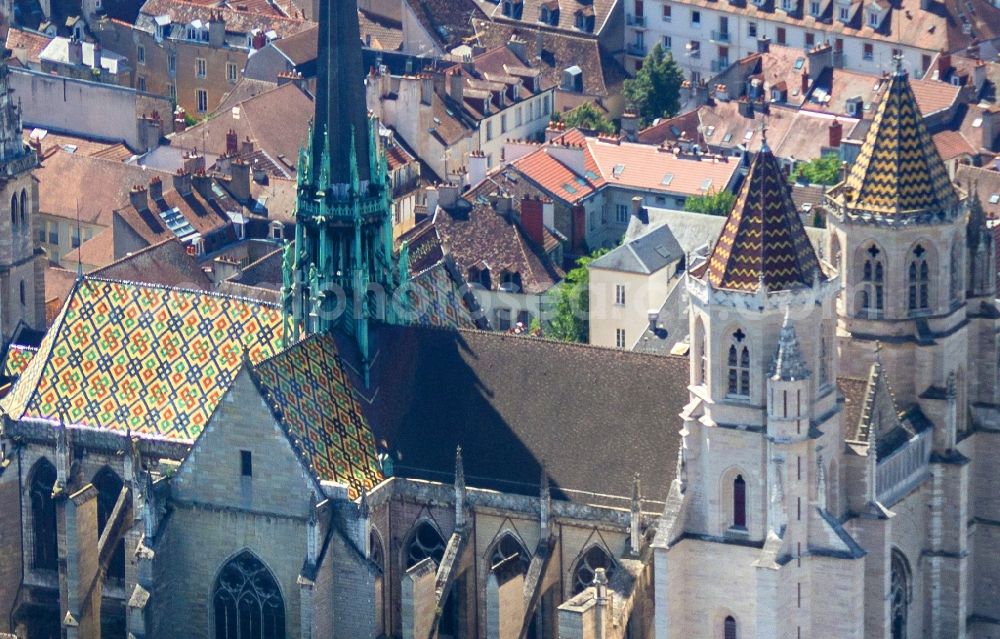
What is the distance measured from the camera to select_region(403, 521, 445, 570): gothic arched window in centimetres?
13450

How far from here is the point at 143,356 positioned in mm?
139250

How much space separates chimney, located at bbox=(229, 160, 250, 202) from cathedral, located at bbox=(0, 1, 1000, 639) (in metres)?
45.8

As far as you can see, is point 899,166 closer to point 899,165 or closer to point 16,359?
point 899,165

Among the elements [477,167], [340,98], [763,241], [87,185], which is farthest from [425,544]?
[477,167]

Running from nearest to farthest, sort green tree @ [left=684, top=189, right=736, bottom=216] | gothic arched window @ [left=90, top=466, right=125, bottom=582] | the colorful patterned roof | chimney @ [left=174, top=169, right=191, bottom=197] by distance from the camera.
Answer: the colorful patterned roof → gothic arched window @ [left=90, top=466, right=125, bottom=582] → chimney @ [left=174, top=169, right=191, bottom=197] → green tree @ [left=684, top=189, right=736, bottom=216]

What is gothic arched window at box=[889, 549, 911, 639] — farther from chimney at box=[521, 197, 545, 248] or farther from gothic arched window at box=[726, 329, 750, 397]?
chimney at box=[521, 197, 545, 248]

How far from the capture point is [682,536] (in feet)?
418

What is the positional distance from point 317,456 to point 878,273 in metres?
19.3

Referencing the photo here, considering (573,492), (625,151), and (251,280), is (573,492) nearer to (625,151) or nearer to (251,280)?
(251,280)

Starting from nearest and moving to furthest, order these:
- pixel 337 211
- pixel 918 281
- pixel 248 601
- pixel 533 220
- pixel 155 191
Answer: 1. pixel 918 281
2. pixel 248 601
3. pixel 337 211
4. pixel 533 220
5. pixel 155 191

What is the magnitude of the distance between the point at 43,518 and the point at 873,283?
30.4 meters

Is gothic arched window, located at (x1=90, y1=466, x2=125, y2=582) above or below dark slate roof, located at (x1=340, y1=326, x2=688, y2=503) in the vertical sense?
below

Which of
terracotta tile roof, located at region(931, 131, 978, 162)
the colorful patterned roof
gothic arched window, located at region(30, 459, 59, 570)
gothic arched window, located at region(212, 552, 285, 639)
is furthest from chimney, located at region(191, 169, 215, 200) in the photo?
gothic arched window, located at region(212, 552, 285, 639)

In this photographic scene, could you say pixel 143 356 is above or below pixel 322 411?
above
